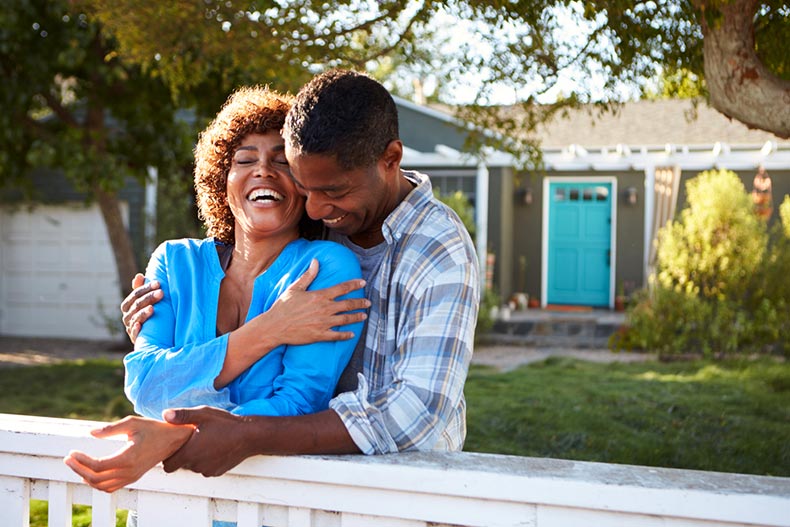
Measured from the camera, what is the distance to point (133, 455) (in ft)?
5.60

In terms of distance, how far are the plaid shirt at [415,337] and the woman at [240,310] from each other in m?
0.09

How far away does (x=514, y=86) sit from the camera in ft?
17.3

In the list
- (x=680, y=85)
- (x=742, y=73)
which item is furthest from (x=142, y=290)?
(x=680, y=85)

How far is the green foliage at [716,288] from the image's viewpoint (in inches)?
397

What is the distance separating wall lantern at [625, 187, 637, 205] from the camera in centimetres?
1551

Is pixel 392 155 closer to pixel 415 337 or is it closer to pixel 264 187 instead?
pixel 264 187

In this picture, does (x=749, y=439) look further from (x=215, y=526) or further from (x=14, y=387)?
(x=14, y=387)

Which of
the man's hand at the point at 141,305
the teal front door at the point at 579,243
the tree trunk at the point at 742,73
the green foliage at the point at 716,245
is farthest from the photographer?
the teal front door at the point at 579,243

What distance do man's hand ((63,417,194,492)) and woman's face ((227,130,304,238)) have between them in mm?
633

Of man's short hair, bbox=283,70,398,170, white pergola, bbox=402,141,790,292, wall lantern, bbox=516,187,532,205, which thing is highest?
white pergola, bbox=402,141,790,292

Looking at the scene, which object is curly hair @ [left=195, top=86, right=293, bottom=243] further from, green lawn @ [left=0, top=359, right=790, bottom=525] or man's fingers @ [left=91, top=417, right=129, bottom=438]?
green lawn @ [left=0, top=359, right=790, bottom=525]

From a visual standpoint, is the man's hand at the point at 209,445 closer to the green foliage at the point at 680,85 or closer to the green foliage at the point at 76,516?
the green foliage at the point at 76,516

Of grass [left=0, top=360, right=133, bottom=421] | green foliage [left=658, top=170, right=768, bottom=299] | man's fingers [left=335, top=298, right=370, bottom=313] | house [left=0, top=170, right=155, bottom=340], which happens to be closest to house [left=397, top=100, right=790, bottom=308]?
green foliage [left=658, top=170, right=768, bottom=299]

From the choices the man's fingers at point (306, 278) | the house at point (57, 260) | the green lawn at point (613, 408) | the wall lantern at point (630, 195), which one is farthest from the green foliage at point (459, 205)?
the man's fingers at point (306, 278)
